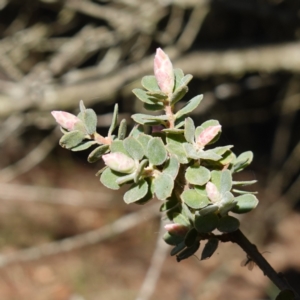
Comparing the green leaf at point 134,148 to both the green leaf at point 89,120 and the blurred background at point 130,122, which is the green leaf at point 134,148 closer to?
the green leaf at point 89,120

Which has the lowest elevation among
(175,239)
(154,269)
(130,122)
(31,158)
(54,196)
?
(54,196)

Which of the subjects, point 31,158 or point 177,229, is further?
point 31,158

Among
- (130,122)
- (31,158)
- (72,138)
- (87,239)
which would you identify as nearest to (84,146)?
(72,138)

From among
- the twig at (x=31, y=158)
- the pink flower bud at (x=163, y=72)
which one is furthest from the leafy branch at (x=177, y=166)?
the twig at (x=31, y=158)

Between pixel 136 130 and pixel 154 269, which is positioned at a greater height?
pixel 136 130

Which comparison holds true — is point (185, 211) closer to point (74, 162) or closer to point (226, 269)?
point (226, 269)

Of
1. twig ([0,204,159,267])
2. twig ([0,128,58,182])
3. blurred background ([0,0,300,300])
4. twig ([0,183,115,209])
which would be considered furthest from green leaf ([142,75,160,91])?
twig ([0,183,115,209])

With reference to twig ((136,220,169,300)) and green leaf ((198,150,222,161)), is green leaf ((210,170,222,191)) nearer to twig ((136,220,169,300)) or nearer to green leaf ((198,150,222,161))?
green leaf ((198,150,222,161))

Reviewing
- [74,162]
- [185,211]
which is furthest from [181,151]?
[74,162]

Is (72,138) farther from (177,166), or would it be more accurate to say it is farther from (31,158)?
(31,158)
